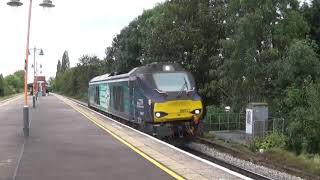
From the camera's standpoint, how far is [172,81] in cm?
2234

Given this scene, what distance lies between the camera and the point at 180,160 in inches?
532

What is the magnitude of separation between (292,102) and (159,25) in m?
15.8

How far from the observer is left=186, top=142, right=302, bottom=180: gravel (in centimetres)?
1658

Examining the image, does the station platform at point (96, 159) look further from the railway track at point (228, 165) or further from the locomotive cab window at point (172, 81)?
the railway track at point (228, 165)

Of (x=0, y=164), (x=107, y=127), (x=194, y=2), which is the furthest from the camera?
(x=194, y=2)

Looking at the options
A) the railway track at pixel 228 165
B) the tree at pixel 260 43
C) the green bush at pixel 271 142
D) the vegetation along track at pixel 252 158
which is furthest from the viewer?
the tree at pixel 260 43

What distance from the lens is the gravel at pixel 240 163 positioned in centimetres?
1658

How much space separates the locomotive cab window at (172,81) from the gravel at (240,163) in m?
2.78

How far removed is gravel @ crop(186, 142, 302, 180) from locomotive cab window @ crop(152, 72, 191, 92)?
9.11 feet

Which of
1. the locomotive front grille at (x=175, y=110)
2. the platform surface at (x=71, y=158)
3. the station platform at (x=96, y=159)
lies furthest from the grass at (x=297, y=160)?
the platform surface at (x=71, y=158)

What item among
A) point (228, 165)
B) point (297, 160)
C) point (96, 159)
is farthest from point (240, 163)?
point (96, 159)

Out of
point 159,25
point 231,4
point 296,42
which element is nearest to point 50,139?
point 296,42

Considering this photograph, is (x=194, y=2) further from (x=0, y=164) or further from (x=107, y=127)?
(x=0, y=164)

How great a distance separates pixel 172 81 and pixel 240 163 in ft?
16.1
